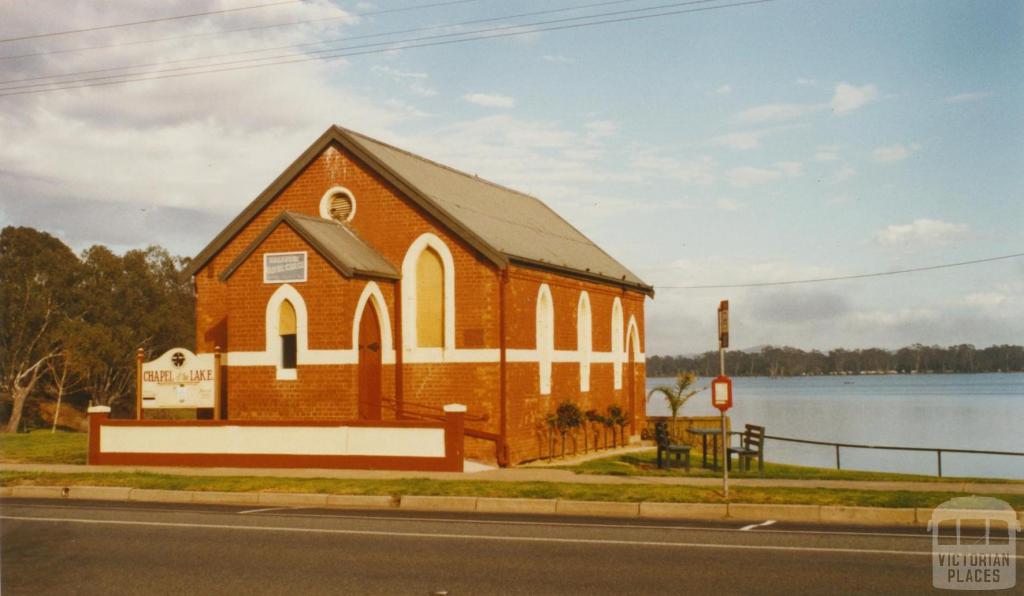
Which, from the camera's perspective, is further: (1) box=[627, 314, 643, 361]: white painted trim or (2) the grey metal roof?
(1) box=[627, 314, 643, 361]: white painted trim

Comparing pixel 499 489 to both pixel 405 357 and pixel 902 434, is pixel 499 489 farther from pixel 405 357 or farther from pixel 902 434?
pixel 902 434

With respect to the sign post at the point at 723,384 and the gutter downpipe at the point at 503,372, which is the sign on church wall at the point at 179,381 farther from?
the sign post at the point at 723,384

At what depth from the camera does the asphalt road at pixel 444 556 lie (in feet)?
33.9

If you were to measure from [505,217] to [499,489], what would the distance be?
16778mm

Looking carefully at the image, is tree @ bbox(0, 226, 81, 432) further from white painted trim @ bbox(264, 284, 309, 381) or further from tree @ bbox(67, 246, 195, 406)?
white painted trim @ bbox(264, 284, 309, 381)

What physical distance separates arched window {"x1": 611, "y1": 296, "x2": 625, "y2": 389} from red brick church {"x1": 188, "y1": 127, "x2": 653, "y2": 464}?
5.44 meters

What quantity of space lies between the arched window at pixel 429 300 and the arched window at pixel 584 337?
6502mm

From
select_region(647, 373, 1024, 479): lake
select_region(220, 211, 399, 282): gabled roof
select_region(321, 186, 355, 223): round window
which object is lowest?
select_region(647, 373, 1024, 479): lake

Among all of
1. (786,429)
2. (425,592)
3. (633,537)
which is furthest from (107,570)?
(786,429)

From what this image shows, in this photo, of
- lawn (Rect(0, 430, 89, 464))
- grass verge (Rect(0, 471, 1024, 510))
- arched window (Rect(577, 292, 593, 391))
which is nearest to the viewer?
grass verge (Rect(0, 471, 1024, 510))

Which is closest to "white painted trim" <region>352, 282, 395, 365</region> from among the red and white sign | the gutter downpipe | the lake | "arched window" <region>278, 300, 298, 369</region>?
"arched window" <region>278, 300, 298, 369</region>

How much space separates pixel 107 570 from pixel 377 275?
16033 mm

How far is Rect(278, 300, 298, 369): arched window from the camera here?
1042 inches

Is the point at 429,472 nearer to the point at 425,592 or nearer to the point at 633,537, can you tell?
the point at 633,537
